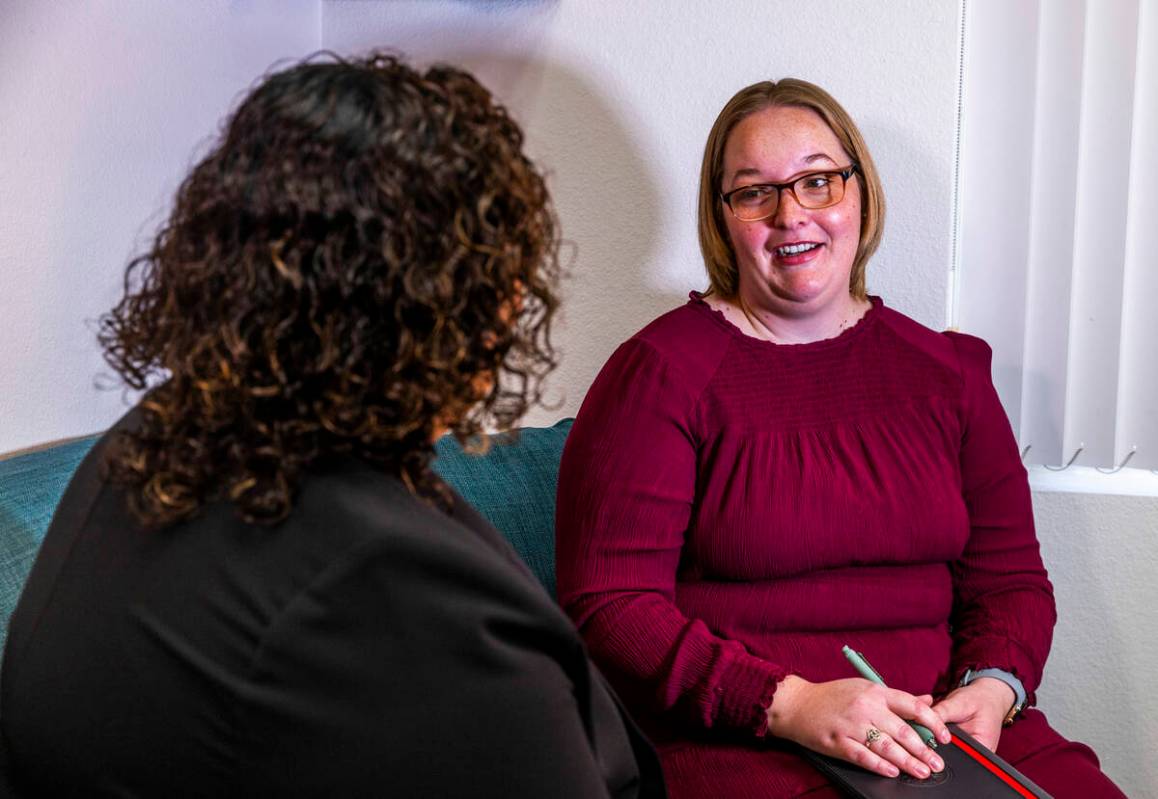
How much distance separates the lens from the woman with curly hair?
72 cm

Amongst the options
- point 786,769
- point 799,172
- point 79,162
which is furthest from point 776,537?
point 79,162

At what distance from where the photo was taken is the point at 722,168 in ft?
5.18

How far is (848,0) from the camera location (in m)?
1.83

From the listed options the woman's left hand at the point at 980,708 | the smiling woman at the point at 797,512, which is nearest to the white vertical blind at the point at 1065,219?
the smiling woman at the point at 797,512

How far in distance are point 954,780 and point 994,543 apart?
18.3 inches

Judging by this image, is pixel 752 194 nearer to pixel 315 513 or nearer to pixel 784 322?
pixel 784 322

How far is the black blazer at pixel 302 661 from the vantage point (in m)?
0.72

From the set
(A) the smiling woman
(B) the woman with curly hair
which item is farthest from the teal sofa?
(B) the woman with curly hair

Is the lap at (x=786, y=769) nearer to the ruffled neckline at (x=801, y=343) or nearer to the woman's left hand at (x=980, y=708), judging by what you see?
the woman's left hand at (x=980, y=708)

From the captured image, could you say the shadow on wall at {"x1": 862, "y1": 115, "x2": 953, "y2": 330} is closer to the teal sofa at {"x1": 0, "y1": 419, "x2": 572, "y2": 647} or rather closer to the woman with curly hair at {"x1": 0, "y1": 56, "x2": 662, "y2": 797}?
the teal sofa at {"x1": 0, "y1": 419, "x2": 572, "y2": 647}

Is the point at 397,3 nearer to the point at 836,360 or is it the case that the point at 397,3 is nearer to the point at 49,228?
the point at 49,228

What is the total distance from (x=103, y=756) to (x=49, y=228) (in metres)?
1.01

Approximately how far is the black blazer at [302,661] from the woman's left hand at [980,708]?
2.38 feet

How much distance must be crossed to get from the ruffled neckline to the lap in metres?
0.53
